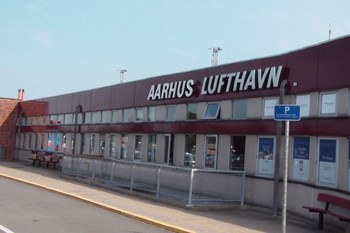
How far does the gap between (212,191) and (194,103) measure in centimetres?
483

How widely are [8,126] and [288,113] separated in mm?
37116

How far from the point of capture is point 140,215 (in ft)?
41.5

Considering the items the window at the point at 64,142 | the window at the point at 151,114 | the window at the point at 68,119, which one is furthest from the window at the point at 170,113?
the window at the point at 64,142

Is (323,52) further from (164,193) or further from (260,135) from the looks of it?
(164,193)

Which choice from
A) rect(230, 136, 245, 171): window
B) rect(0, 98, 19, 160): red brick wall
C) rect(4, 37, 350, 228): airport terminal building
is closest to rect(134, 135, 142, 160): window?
rect(4, 37, 350, 228): airport terminal building

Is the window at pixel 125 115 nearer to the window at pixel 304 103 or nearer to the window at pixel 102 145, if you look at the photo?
the window at pixel 102 145

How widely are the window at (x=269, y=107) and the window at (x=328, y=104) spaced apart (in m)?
2.17

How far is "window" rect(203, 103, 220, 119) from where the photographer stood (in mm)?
18188

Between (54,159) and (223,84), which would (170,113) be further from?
(54,159)

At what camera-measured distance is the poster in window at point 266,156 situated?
15445mm

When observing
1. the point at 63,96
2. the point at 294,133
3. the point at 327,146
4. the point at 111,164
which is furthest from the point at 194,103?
the point at 63,96

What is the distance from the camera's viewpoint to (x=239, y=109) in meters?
17.2

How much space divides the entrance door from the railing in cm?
260

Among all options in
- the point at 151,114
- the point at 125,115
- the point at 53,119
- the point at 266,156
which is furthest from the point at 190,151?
the point at 53,119
